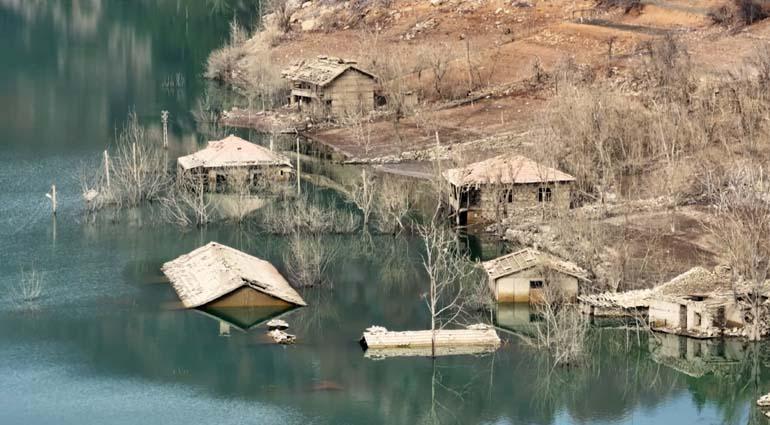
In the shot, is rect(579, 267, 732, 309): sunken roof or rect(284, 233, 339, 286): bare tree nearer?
rect(579, 267, 732, 309): sunken roof

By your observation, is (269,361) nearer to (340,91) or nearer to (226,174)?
(226,174)

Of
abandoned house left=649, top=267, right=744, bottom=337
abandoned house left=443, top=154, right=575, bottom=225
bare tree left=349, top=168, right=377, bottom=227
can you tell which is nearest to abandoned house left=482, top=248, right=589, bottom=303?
abandoned house left=649, top=267, right=744, bottom=337

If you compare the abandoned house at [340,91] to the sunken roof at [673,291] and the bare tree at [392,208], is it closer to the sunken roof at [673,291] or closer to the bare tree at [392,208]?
the bare tree at [392,208]

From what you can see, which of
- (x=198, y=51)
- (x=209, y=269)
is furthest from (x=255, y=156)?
(x=198, y=51)

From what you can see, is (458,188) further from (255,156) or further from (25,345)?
Result: (25,345)

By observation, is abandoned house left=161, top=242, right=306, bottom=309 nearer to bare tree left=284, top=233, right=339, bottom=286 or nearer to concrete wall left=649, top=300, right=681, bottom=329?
bare tree left=284, top=233, right=339, bottom=286

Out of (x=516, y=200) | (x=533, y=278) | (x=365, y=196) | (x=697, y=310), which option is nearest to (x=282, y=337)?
(x=533, y=278)

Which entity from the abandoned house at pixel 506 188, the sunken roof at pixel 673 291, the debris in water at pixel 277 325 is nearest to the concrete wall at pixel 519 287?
the sunken roof at pixel 673 291

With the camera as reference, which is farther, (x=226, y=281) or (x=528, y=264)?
(x=528, y=264)
